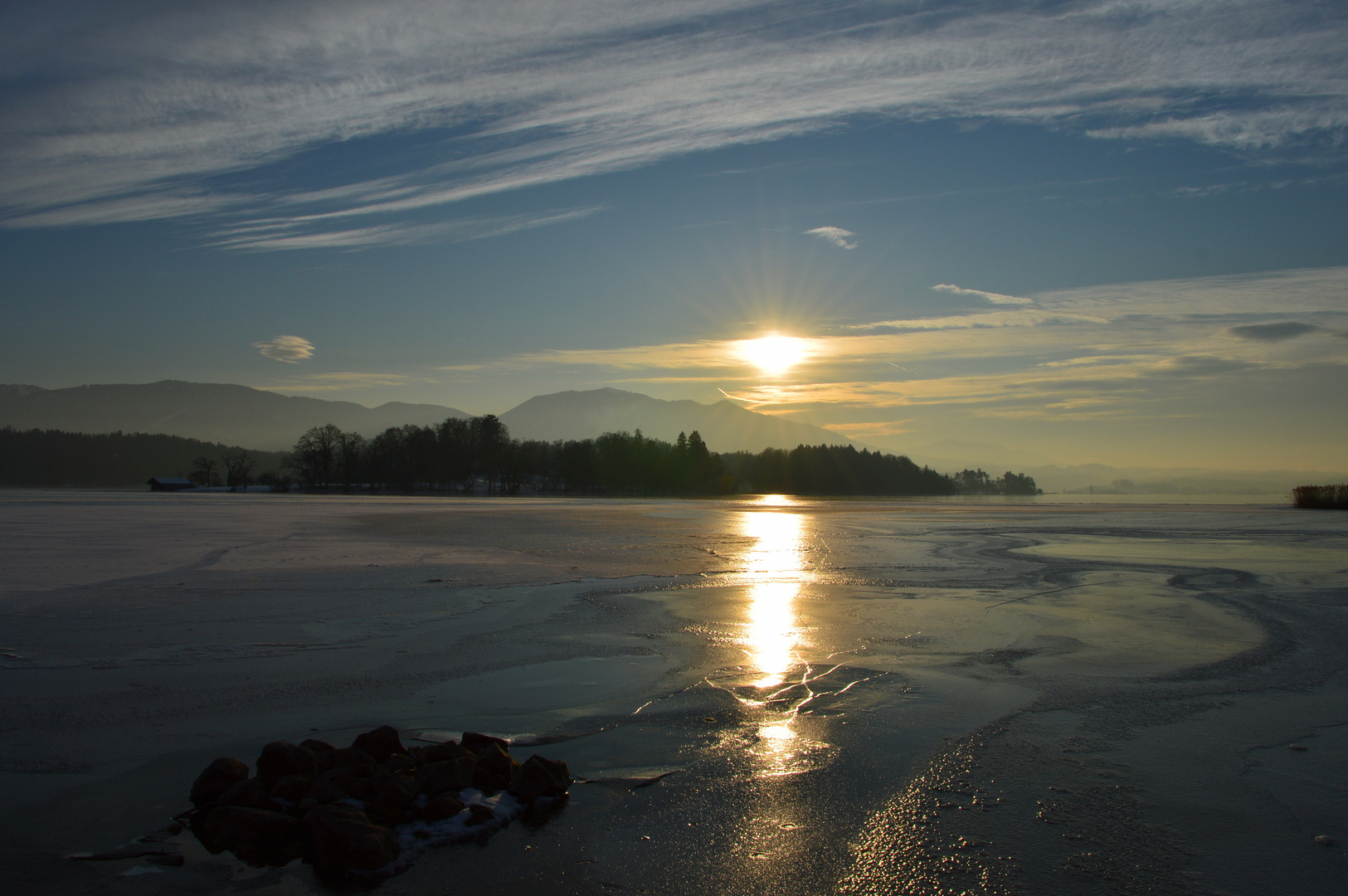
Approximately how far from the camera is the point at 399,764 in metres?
4.70

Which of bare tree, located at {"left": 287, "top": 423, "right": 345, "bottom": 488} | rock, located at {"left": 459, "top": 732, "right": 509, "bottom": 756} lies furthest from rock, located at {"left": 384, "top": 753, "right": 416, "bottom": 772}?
bare tree, located at {"left": 287, "top": 423, "right": 345, "bottom": 488}

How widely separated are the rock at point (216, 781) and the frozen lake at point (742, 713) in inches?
7.0

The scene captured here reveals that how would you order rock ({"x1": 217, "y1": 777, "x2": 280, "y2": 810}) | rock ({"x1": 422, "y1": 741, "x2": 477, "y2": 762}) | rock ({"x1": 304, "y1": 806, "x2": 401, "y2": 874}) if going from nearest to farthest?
rock ({"x1": 304, "y1": 806, "x2": 401, "y2": 874}) → rock ({"x1": 217, "y1": 777, "x2": 280, "y2": 810}) → rock ({"x1": 422, "y1": 741, "x2": 477, "y2": 762})

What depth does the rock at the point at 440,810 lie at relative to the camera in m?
4.34

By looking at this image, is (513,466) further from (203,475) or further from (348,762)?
(348,762)

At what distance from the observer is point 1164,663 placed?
25.6ft

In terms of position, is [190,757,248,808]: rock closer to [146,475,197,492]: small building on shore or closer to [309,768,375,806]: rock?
[309,768,375,806]: rock

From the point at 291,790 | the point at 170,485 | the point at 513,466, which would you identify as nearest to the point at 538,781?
the point at 291,790

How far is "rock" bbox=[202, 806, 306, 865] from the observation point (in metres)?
4.01

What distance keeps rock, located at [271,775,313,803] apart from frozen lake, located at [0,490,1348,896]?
0.45 m

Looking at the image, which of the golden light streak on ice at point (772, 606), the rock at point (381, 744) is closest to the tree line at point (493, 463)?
the golden light streak on ice at point (772, 606)

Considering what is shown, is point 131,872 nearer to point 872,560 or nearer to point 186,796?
point 186,796

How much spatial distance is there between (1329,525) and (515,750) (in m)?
37.3

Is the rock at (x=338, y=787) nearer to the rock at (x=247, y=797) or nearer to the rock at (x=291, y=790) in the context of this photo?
the rock at (x=291, y=790)
